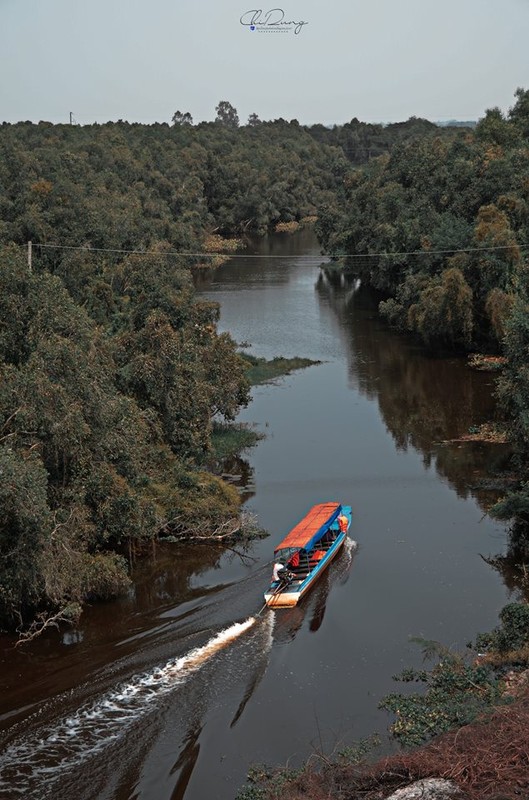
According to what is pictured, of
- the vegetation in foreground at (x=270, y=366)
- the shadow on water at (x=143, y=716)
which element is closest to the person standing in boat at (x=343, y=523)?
the shadow on water at (x=143, y=716)

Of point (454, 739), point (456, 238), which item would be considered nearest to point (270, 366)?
point (456, 238)

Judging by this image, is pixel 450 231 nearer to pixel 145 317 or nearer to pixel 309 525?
pixel 145 317

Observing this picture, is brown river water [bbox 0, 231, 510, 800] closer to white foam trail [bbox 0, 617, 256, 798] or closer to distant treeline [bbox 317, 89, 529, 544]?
white foam trail [bbox 0, 617, 256, 798]

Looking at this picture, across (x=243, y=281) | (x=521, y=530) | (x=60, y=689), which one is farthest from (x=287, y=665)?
(x=243, y=281)

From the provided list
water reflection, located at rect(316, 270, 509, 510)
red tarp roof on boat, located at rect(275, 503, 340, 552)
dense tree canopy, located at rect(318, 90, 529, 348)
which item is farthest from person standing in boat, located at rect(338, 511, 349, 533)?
dense tree canopy, located at rect(318, 90, 529, 348)

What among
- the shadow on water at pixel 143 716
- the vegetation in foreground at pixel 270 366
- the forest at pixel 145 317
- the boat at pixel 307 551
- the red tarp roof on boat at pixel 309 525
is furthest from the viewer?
the vegetation in foreground at pixel 270 366

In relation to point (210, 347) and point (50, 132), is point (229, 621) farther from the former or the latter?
point (50, 132)

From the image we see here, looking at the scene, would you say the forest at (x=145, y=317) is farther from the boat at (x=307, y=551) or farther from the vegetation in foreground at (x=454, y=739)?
the vegetation in foreground at (x=454, y=739)
